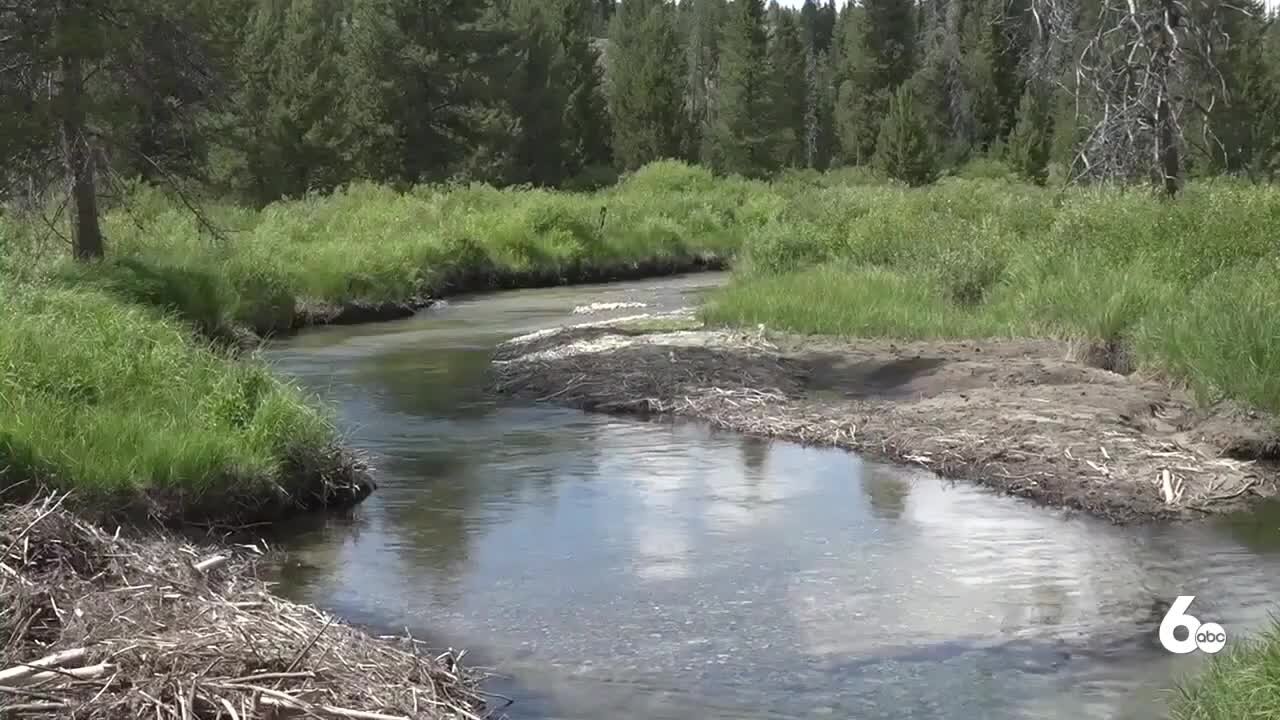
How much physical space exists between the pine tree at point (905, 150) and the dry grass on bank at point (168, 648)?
4695cm

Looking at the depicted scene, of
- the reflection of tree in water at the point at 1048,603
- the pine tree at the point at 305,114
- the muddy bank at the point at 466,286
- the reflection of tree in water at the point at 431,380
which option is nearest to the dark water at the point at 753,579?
the reflection of tree in water at the point at 1048,603

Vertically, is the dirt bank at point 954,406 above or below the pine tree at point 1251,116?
below

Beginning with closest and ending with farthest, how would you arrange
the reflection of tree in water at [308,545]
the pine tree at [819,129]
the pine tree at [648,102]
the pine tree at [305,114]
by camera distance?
the reflection of tree in water at [308,545], the pine tree at [305,114], the pine tree at [648,102], the pine tree at [819,129]

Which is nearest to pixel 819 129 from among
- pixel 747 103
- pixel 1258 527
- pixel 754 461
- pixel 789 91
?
pixel 789 91

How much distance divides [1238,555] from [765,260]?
13.2 metres

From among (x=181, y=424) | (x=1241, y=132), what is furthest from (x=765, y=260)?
(x=1241, y=132)

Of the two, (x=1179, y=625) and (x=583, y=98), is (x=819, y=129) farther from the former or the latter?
(x=1179, y=625)

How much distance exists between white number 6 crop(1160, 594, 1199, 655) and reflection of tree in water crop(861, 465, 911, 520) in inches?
100

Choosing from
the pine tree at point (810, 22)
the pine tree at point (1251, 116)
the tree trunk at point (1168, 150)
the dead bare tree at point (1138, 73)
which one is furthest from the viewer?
the pine tree at point (810, 22)

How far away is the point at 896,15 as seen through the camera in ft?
257

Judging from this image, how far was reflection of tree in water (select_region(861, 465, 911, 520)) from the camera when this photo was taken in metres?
10.9

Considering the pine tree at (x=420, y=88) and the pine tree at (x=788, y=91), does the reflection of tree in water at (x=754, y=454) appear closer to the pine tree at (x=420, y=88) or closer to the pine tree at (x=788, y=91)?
the pine tree at (x=420, y=88)

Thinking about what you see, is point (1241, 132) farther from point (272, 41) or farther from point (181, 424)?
point (181, 424)

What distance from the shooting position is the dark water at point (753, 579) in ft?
24.0
